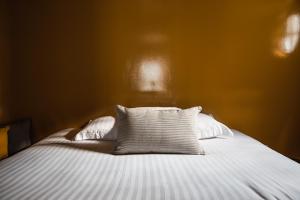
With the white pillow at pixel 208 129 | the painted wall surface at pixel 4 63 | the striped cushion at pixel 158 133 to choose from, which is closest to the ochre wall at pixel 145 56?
the painted wall surface at pixel 4 63

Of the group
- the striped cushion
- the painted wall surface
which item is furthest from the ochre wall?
the striped cushion

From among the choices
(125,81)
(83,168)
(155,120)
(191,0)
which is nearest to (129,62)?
(125,81)

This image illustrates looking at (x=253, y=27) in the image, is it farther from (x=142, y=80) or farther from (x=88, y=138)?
(x=88, y=138)

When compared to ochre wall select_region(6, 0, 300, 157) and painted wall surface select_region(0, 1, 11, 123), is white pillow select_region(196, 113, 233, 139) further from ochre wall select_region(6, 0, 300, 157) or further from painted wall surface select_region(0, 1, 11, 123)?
painted wall surface select_region(0, 1, 11, 123)

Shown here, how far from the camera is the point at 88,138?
204 cm

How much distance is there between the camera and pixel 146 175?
4.14ft

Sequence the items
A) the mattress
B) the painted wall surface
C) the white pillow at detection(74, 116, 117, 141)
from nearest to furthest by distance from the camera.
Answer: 1. the mattress
2. the white pillow at detection(74, 116, 117, 141)
3. the painted wall surface

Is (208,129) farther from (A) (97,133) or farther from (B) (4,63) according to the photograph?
(B) (4,63)

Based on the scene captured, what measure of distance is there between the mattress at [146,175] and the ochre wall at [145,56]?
89 centimetres

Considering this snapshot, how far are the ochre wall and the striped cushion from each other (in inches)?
34.3

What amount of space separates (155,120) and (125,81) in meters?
0.98

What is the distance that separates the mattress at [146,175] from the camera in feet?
3.39

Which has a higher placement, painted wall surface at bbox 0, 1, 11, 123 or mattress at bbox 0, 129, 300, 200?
painted wall surface at bbox 0, 1, 11, 123

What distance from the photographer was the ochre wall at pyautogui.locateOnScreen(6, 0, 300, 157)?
2.59 metres
